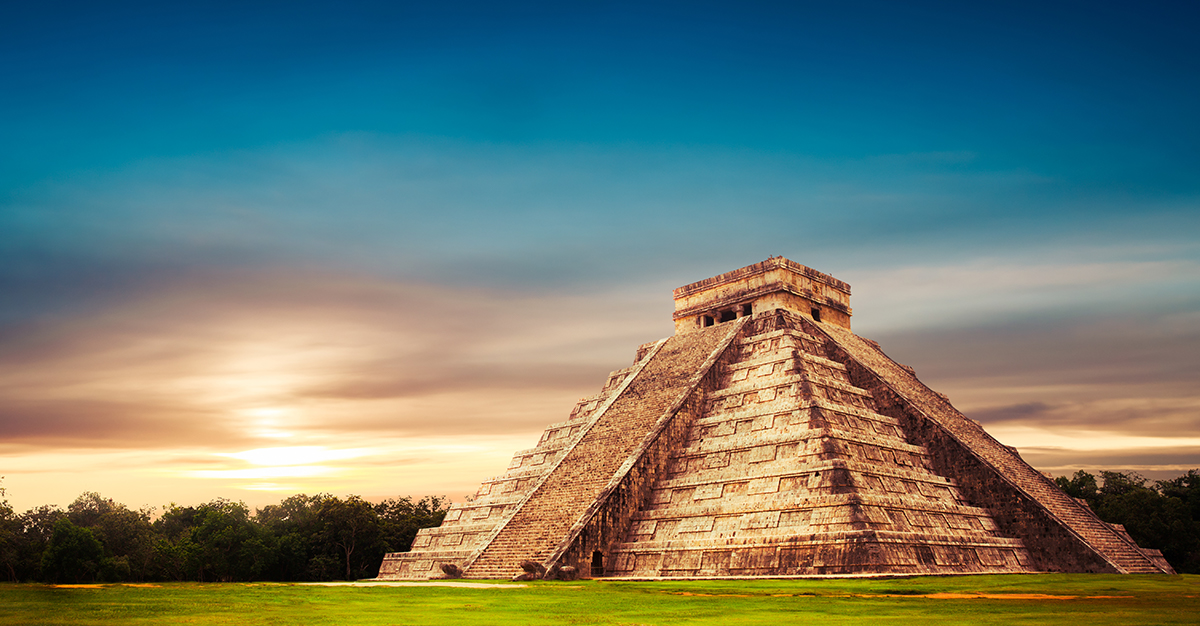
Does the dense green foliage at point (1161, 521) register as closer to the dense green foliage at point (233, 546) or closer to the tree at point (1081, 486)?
the tree at point (1081, 486)

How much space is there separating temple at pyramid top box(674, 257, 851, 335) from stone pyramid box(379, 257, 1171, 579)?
201cm

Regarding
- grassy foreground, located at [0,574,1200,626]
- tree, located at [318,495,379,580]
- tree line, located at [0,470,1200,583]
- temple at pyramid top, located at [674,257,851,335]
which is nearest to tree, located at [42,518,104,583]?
tree line, located at [0,470,1200,583]

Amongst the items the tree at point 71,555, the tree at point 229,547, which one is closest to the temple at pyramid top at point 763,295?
the tree at point 229,547

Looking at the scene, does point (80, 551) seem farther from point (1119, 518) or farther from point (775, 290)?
point (1119, 518)

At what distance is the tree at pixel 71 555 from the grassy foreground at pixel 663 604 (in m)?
28.9

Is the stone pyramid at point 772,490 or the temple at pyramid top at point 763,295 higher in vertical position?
the temple at pyramid top at point 763,295

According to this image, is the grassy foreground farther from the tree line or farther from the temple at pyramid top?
the tree line

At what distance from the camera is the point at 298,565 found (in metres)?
45.2

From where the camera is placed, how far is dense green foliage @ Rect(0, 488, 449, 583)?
42531mm

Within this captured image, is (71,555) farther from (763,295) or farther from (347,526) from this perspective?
(763,295)

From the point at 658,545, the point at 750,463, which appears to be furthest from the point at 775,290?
the point at 658,545

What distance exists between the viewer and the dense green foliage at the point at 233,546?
140 feet

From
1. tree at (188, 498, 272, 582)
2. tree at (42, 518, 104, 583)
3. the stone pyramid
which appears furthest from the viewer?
tree at (188, 498, 272, 582)

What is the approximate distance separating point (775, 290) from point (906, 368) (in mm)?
8993
